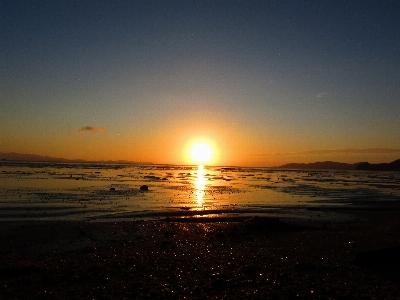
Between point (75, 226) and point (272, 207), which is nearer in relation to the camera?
point (75, 226)

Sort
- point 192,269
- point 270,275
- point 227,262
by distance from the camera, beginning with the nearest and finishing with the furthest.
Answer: point 270,275 → point 192,269 → point 227,262

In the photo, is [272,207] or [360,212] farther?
[272,207]

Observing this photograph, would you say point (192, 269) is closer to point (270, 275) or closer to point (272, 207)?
point (270, 275)

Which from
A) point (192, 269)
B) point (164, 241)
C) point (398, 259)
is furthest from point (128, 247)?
point (398, 259)

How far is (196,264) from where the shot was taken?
1055cm

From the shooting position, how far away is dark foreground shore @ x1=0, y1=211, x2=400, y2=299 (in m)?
8.36

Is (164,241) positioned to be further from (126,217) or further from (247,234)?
(126,217)

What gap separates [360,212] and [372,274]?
19685mm

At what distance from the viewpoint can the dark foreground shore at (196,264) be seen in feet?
27.4

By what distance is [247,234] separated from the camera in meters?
15.7

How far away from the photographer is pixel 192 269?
1003 centimetres

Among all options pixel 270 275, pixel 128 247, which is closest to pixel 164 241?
pixel 128 247

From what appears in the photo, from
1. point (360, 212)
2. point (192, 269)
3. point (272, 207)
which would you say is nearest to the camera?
point (192, 269)

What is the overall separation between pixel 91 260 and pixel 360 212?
24.0m
